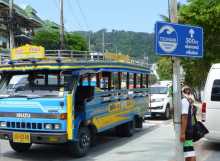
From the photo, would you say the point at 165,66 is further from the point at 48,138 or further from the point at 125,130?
the point at 48,138

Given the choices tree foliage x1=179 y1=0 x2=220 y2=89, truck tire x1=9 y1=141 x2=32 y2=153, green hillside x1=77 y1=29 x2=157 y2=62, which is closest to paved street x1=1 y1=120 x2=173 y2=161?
truck tire x1=9 y1=141 x2=32 y2=153

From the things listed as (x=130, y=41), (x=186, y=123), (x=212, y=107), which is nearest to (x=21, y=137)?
(x=186, y=123)

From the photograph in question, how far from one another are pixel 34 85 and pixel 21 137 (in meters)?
1.34

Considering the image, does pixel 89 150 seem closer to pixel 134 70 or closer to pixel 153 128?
pixel 134 70

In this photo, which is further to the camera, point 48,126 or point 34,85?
point 34,85

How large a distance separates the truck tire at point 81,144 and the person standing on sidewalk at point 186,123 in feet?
9.62

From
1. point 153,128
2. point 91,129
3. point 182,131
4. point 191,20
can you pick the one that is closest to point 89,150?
point 91,129

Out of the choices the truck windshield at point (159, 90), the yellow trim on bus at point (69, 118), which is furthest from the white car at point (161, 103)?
the yellow trim on bus at point (69, 118)

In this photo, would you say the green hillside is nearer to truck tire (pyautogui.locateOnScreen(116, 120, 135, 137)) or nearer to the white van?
truck tire (pyautogui.locateOnScreen(116, 120, 135, 137))

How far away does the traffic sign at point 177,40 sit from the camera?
24.9 feet

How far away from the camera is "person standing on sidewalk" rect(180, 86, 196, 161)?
8078 millimetres

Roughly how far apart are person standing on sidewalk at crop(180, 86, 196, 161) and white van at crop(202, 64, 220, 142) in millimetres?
2874

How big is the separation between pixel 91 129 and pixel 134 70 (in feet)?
12.3

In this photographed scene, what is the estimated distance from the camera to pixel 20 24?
196ft
